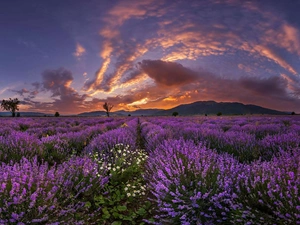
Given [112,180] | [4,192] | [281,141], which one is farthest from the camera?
[281,141]

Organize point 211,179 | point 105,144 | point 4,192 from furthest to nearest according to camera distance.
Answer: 1. point 105,144
2. point 211,179
3. point 4,192

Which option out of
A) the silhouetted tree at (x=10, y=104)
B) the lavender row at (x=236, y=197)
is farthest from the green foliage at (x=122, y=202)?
the silhouetted tree at (x=10, y=104)

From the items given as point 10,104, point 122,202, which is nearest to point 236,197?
point 122,202

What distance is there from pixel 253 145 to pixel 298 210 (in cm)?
344

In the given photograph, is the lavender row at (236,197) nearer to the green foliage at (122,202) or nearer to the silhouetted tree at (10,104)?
the green foliage at (122,202)

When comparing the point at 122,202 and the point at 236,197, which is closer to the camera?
the point at 236,197

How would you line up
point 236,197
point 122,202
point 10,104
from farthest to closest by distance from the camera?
point 10,104, point 122,202, point 236,197

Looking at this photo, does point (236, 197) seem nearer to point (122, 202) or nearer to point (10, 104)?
point (122, 202)

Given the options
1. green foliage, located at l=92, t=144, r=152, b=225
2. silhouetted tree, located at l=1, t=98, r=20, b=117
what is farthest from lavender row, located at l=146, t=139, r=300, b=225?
silhouetted tree, located at l=1, t=98, r=20, b=117

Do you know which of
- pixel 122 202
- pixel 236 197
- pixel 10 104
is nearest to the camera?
pixel 236 197

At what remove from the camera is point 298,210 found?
82.7 inches

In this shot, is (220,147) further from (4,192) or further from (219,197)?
(4,192)

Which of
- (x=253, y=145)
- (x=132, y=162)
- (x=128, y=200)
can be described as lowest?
(x=128, y=200)

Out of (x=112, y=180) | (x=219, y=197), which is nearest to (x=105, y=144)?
(x=112, y=180)
